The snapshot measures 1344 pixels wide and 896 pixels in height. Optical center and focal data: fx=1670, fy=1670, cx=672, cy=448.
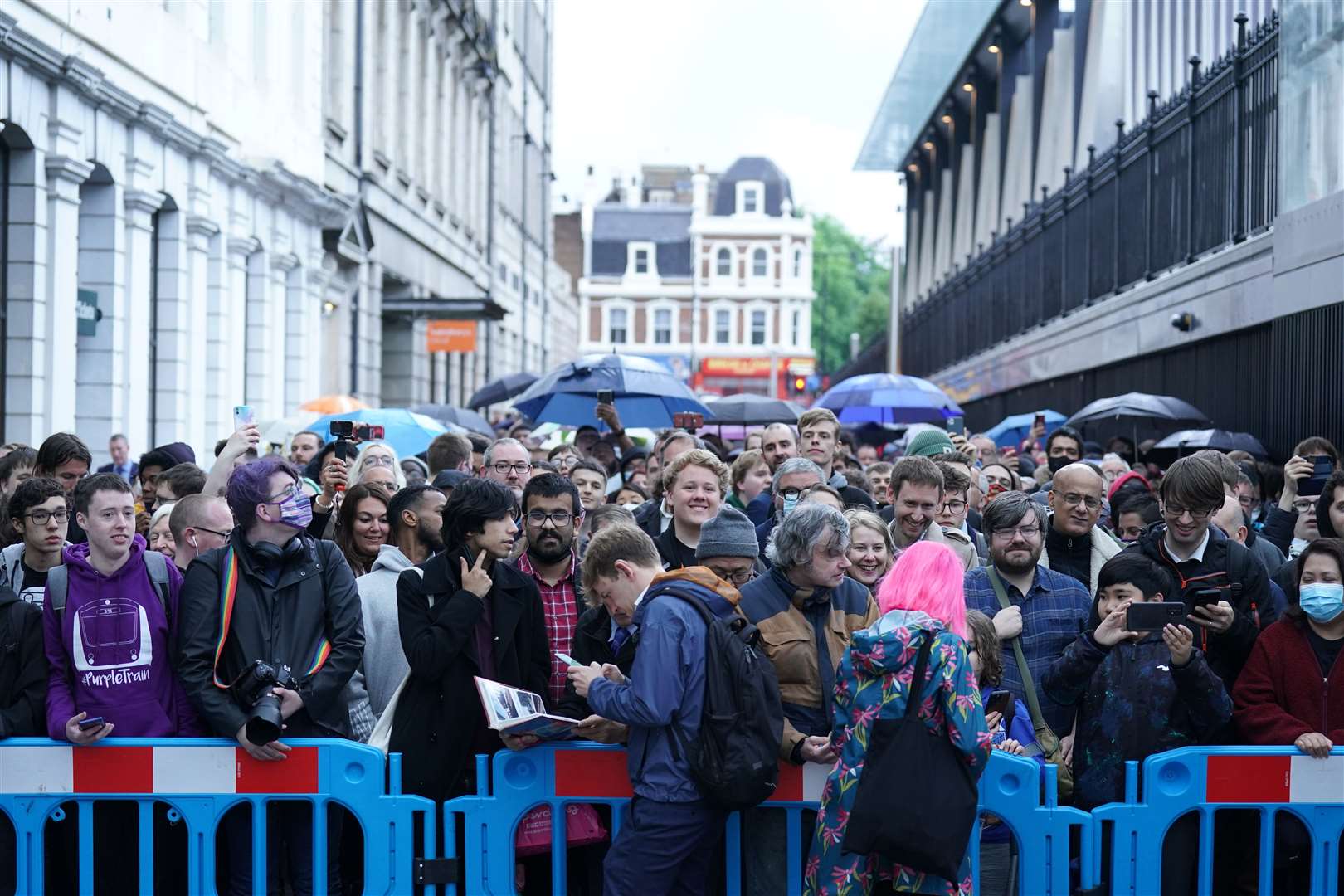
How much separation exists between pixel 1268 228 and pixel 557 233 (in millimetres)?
90020

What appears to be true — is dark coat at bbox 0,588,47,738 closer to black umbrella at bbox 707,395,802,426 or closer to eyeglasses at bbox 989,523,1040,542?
eyeglasses at bbox 989,523,1040,542

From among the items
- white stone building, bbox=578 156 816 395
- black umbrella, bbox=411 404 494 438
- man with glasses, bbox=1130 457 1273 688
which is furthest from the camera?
white stone building, bbox=578 156 816 395

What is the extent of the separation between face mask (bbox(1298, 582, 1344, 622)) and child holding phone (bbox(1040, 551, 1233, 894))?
411mm

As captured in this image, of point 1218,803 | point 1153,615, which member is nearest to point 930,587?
point 1153,615

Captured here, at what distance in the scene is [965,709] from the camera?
5.08 metres

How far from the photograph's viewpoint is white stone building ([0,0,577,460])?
54.6ft

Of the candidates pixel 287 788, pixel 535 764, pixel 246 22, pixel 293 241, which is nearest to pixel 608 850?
pixel 535 764

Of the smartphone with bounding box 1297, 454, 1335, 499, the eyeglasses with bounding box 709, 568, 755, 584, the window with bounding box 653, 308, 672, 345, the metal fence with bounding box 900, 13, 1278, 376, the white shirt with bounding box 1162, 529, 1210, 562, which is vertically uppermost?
the window with bounding box 653, 308, 672, 345

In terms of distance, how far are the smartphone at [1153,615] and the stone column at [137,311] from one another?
1541 centimetres

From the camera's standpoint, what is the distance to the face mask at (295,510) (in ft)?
19.4

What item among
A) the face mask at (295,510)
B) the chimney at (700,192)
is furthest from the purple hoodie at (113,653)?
the chimney at (700,192)

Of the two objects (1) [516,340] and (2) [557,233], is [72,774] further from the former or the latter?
(2) [557,233]

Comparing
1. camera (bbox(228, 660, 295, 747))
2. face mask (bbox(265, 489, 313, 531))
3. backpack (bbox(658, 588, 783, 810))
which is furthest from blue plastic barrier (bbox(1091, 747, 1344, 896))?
face mask (bbox(265, 489, 313, 531))

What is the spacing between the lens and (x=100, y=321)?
1891 centimetres
